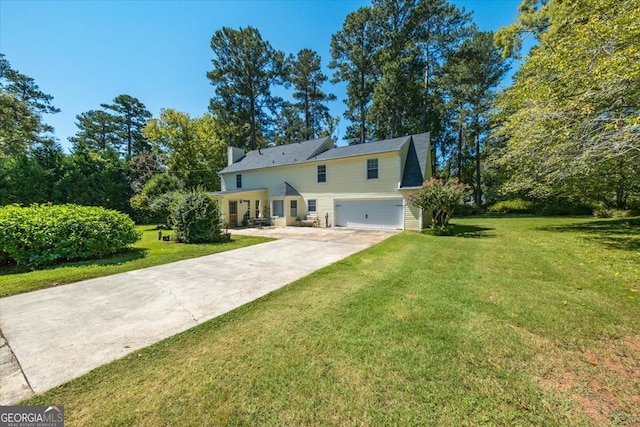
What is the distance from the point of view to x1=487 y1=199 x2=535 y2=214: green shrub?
75.1ft

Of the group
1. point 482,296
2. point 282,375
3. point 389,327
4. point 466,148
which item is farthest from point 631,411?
point 466,148

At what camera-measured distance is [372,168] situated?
47.7 ft

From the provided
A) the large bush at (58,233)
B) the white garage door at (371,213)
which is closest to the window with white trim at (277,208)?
the white garage door at (371,213)

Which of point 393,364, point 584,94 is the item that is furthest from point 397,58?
point 393,364

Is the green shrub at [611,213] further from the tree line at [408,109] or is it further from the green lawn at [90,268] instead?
the green lawn at [90,268]

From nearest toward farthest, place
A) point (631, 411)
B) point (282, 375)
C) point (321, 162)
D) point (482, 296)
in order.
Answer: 1. point (631, 411)
2. point (282, 375)
3. point (482, 296)
4. point (321, 162)

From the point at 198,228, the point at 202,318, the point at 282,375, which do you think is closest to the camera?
the point at 282,375

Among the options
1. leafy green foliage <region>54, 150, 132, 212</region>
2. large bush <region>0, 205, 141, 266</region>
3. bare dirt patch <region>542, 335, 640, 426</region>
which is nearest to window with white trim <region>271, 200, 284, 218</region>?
large bush <region>0, 205, 141, 266</region>

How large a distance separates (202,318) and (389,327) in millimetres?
2736

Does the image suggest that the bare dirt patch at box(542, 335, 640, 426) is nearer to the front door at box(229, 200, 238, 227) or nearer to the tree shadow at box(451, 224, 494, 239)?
the tree shadow at box(451, 224, 494, 239)

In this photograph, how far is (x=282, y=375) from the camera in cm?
235

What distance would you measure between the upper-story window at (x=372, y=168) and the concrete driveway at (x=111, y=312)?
9.10 m

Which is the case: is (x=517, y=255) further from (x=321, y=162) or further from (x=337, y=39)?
(x=337, y=39)

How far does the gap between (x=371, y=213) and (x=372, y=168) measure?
2.76 metres
